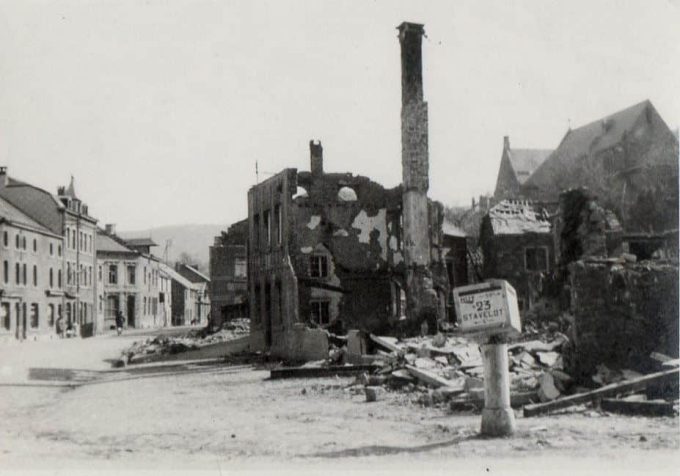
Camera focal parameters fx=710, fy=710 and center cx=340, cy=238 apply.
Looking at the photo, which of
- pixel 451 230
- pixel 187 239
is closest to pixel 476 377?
pixel 451 230

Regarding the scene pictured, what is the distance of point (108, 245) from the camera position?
65.5 meters

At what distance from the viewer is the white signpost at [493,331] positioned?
8445mm

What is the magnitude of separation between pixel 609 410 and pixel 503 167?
61782 millimetres

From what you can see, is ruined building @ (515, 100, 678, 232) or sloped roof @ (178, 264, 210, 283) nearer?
ruined building @ (515, 100, 678, 232)

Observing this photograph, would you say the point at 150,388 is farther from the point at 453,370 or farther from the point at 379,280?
the point at 379,280

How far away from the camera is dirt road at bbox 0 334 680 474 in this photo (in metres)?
7.61

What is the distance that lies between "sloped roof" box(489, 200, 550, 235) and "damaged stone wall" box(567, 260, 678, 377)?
28.1 m

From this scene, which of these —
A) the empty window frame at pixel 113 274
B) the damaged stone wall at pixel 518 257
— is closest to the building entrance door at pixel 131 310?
the empty window frame at pixel 113 274

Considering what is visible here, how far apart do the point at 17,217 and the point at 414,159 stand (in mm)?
17350

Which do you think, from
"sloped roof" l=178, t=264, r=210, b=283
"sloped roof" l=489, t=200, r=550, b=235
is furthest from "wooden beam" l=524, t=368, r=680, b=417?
"sloped roof" l=178, t=264, r=210, b=283

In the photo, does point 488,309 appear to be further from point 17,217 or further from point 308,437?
point 17,217

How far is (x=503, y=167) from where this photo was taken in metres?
69.8

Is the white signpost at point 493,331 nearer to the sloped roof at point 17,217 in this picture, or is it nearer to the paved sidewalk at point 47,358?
the paved sidewalk at point 47,358

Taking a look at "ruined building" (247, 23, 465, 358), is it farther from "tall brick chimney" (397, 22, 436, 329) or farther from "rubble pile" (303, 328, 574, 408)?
"rubble pile" (303, 328, 574, 408)
